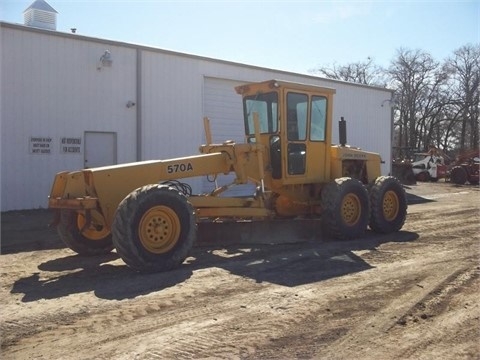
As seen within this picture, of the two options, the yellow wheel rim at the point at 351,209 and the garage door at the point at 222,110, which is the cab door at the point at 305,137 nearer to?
the yellow wheel rim at the point at 351,209

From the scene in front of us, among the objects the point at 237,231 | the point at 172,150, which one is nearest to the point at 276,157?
the point at 237,231

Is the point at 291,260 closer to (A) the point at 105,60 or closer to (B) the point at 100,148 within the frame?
(B) the point at 100,148

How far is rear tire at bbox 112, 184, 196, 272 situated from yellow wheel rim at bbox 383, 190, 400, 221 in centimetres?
502

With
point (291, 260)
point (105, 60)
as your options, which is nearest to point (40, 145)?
point (105, 60)

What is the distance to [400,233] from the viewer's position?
34.0ft

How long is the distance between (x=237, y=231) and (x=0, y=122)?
297 inches

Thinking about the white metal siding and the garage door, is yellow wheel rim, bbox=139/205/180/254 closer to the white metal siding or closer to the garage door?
the white metal siding

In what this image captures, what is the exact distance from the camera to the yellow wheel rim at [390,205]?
10459 millimetres

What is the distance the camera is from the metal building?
13047 millimetres

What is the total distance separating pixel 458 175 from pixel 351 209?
76.5ft

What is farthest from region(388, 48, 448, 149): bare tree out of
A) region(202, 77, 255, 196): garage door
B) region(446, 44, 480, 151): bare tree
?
region(202, 77, 255, 196): garage door

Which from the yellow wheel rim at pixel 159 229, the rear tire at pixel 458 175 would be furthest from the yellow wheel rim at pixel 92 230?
the rear tire at pixel 458 175

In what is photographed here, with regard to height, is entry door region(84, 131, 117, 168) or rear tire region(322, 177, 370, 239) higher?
entry door region(84, 131, 117, 168)

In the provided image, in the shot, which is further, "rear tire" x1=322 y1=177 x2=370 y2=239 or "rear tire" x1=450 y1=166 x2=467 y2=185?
"rear tire" x1=450 y1=166 x2=467 y2=185
